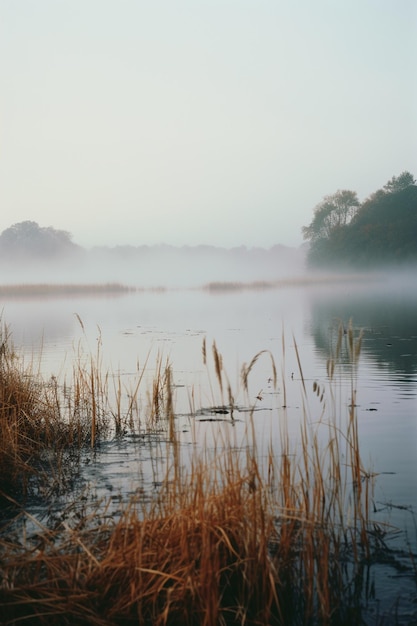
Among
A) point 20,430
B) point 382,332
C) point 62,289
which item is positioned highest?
point 62,289

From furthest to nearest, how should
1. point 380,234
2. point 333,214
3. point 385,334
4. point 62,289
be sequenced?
point 333,214, point 380,234, point 62,289, point 385,334

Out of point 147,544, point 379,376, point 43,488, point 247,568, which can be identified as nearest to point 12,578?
point 147,544

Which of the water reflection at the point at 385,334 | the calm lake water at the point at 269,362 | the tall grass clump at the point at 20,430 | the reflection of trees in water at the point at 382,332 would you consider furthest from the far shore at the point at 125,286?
the tall grass clump at the point at 20,430

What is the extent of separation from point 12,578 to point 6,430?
2.89 m

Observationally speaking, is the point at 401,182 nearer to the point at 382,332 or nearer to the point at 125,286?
the point at 125,286

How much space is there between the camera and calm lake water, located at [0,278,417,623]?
254 inches

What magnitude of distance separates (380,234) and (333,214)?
52.1 feet

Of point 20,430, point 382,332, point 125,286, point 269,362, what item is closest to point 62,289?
point 125,286

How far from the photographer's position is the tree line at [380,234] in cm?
7031

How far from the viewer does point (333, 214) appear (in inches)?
3418

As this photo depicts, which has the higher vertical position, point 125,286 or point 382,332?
point 125,286

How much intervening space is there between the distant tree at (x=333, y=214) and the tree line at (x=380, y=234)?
4.42 m

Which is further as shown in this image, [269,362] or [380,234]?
[380,234]

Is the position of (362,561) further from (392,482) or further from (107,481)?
(107,481)
